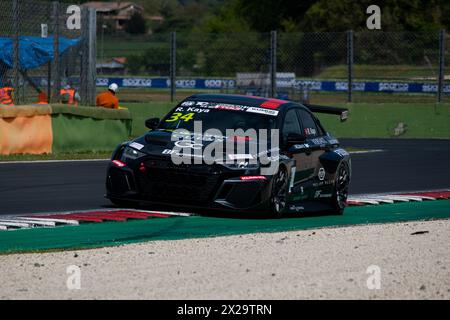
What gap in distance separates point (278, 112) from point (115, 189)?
7.18 feet

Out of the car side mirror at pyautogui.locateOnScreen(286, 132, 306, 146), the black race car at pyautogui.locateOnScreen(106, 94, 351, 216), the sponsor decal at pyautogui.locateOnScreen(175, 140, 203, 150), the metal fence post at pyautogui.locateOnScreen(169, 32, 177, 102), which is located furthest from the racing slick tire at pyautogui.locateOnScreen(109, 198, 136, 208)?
the metal fence post at pyautogui.locateOnScreen(169, 32, 177, 102)

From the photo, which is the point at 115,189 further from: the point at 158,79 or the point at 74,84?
the point at 158,79

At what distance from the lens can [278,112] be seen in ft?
44.4

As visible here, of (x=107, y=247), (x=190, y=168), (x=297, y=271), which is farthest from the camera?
(x=190, y=168)

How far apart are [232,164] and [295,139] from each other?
0.99 m

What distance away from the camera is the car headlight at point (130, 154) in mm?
12570

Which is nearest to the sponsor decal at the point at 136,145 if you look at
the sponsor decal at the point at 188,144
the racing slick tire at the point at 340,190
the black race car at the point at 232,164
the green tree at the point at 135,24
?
the black race car at the point at 232,164

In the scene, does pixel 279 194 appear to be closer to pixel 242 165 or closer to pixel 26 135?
pixel 242 165

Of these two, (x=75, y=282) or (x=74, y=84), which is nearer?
(x=75, y=282)

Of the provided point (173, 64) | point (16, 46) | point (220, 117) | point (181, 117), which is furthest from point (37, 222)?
point (173, 64)

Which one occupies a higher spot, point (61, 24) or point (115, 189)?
point (61, 24)

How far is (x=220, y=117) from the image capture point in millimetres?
13328

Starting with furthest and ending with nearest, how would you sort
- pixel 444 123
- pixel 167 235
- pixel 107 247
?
pixel 444 123 < pixel 167 235 < pixel 107 247

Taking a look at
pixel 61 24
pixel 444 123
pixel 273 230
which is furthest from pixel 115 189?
pixel 444 123
